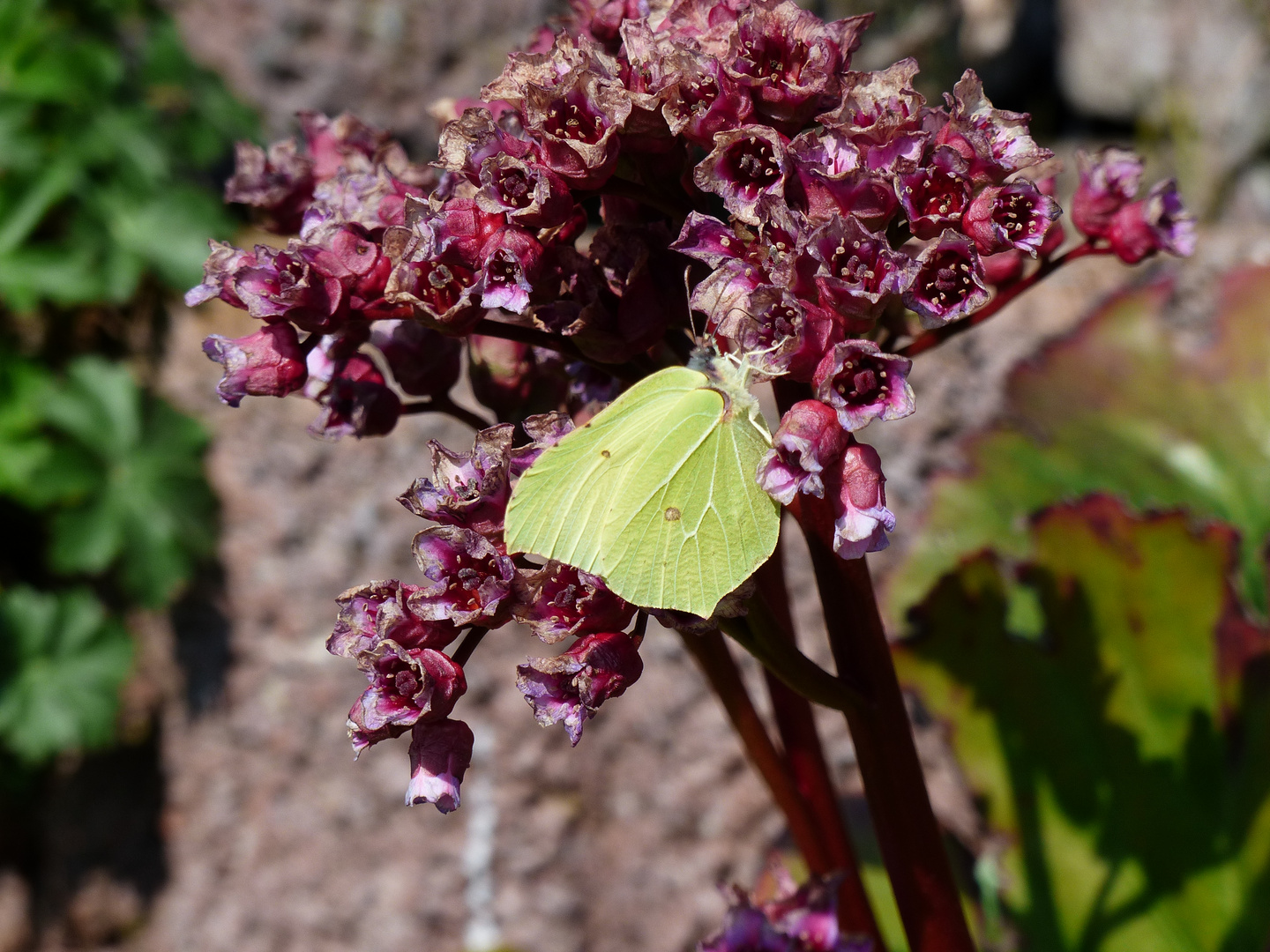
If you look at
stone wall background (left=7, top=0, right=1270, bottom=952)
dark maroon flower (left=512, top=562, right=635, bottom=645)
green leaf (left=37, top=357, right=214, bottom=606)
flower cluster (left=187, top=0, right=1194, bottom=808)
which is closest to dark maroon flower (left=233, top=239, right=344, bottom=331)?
flower cluster (left=187, top=0, right=1194, bottom=808)

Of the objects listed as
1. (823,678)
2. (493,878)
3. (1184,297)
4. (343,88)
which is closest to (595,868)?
(493,878)

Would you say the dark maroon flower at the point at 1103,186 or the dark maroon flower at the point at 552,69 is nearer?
the dark maroon flower at the point at 552,69

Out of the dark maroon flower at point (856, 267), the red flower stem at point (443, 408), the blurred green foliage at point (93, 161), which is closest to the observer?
the dark maroon flower at point (856, 267)

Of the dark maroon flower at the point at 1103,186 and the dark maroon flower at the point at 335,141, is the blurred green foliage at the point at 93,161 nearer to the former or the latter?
the dark maroon flower at the point at 335,141

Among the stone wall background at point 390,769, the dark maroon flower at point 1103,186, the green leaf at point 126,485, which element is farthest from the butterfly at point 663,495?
the green leaf at point 126,485

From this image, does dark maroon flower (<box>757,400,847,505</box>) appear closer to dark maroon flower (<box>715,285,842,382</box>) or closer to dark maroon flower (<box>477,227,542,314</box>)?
dark maroon flower (<box>715,285,842,382</box>)

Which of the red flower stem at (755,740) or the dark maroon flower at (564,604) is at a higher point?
the dark maroon flower at (564,604)
